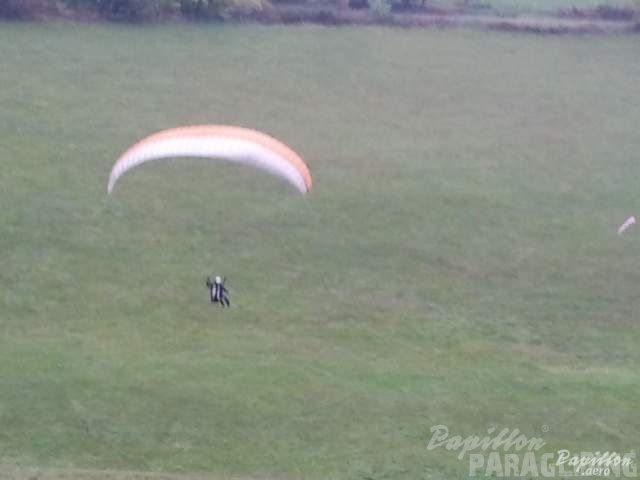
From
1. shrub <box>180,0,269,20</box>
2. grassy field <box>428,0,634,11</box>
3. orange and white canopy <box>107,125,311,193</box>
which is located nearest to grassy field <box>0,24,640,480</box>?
shrub <box>180,0,269,20</box>

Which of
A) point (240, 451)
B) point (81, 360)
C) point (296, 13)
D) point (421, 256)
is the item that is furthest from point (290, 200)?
point (296, 13)

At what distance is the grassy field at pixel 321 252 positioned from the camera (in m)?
12.9

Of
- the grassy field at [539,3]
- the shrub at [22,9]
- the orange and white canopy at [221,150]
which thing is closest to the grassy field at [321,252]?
the shrub at [22,9]

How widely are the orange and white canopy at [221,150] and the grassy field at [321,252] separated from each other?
279 centimetres

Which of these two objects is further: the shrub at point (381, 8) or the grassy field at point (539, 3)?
the grassy field at point (539, 3)

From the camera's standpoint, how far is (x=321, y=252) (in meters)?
18.4

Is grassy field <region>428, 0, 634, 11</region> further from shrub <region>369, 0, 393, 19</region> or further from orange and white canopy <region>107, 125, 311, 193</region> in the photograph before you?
orange and white canopy <region>107, 125, 311, 193</region>

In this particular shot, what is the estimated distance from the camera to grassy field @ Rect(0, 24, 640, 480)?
12.9 metres

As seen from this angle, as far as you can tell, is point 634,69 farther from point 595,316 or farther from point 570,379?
point 570,379

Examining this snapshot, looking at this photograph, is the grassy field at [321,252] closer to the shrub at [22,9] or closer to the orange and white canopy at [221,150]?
the shrub at [22,9]

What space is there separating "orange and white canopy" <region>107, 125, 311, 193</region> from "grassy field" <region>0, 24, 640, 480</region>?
9.17ft

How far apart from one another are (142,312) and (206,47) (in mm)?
13029

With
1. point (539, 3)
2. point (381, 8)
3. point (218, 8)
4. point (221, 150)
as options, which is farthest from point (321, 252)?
point (539, 3)

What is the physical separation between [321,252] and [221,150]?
6.95 meters
